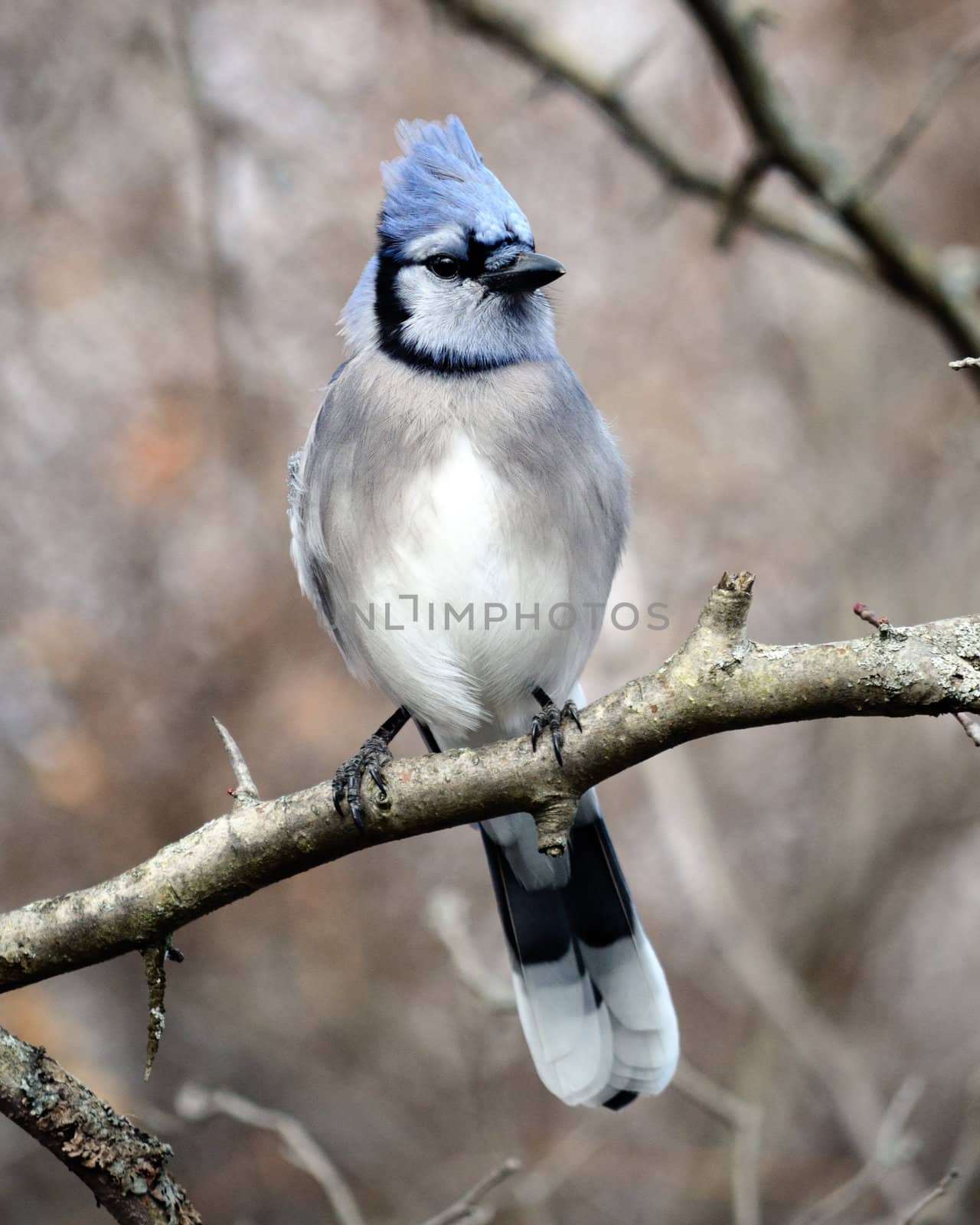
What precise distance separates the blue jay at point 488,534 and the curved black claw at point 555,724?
48 cm

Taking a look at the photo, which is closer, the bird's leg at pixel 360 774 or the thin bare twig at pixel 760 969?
the bird's leg at pixel 360 774

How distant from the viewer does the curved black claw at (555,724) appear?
1962 mm

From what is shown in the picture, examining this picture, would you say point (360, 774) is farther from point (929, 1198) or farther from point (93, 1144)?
point (929, 1198)

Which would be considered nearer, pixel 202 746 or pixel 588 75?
pixel 588 75

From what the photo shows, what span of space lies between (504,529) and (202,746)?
8.37 feet

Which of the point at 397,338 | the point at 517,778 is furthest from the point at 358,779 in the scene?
the point at 397,338

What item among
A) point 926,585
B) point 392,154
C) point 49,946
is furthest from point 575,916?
point 392,154

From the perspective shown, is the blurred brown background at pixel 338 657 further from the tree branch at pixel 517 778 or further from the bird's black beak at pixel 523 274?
the tree branch at pixel 517 778

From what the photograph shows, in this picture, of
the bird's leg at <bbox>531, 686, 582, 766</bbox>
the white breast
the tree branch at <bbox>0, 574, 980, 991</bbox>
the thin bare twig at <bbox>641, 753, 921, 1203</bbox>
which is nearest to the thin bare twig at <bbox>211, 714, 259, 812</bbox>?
the tree branch at <bbox>0, 574, 980, 991</bbox>

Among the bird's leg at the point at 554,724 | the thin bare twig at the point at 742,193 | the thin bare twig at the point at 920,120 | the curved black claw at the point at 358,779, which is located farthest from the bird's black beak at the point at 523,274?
the curved black claw at the point at 358,779

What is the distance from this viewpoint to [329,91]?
210 inches

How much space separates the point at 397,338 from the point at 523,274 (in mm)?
363

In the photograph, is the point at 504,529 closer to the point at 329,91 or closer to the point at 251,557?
the point at 251,557

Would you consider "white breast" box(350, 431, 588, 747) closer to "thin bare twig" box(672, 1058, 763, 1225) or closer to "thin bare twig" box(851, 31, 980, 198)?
"thin bare twig" box(672, 1058, 763, 1225)
